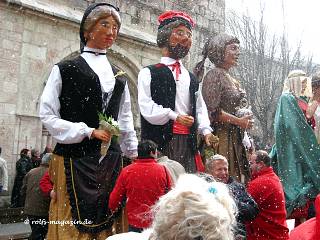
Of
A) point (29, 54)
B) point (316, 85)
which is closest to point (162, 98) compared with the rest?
point (316, 85)

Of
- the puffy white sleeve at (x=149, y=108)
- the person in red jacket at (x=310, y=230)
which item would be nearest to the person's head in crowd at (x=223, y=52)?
the puffy white sleeve at (x=149, y=108)

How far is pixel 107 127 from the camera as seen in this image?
3406 mm

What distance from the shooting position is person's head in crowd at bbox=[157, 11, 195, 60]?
4.29m

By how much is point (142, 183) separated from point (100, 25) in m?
1.34

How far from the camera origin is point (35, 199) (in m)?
6.29

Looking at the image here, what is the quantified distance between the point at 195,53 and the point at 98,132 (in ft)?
36.1

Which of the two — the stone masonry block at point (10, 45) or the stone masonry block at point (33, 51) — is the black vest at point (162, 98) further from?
the stone masonry block at point (33, 51)

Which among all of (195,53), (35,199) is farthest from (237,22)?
(35,199)

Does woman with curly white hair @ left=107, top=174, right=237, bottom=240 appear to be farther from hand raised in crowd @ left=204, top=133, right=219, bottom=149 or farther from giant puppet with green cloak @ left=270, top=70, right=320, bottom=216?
giant puppet with green cloak @ left=270, top=70, right=320, bottom=216

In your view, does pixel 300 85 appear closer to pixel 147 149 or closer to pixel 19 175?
pixel 147 149

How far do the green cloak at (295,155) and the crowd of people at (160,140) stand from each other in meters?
0.01

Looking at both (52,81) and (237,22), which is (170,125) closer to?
(52,81)

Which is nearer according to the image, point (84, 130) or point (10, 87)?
point (84, 130)

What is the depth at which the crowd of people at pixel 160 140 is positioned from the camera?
11.3 ft
